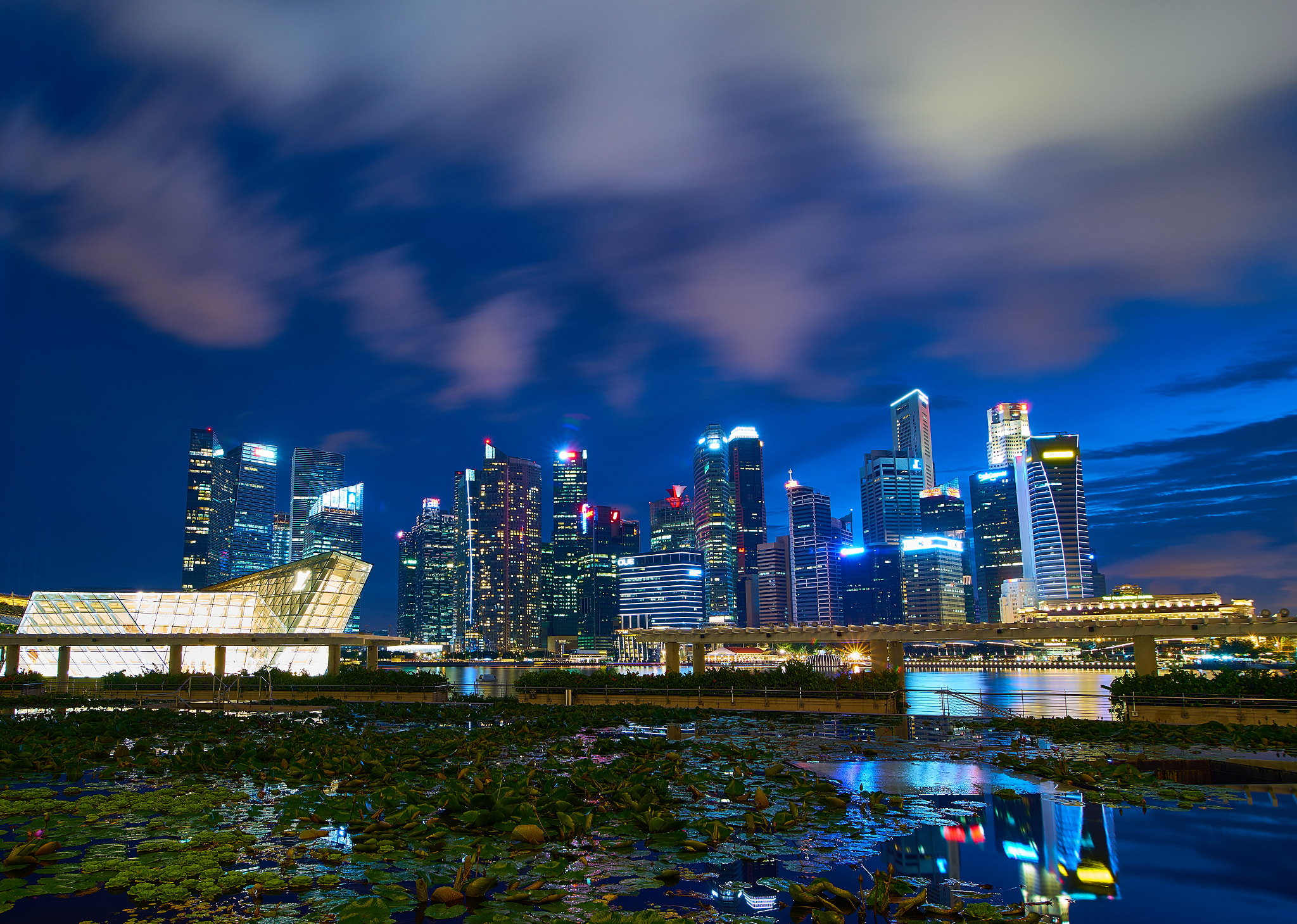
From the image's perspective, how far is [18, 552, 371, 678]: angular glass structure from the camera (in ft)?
225

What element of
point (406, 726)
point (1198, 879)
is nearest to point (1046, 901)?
point (1198, 879)

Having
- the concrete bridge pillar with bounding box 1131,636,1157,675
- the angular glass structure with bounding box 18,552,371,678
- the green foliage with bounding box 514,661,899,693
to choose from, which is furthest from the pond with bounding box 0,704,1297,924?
the angular glass structure with bounding box 18,552,371,678

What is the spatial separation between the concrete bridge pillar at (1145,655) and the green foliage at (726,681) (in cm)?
1102

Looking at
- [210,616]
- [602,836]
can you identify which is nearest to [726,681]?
[602,836]

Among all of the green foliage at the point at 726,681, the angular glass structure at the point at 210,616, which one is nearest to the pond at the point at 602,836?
the green foliage at the point at 726,681

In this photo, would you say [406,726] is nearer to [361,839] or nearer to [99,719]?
[99,719]

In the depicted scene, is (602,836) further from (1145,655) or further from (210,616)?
(210,616)

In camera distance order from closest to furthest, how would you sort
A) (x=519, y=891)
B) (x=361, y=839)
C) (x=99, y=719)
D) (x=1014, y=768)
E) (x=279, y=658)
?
(x=519, y=891), (x=361, y=839), (x=1014, y=768), (x=99, y=719), (x=279, y=658)

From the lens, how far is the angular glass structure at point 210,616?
225 ft

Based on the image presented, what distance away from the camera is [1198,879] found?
10.5 meters

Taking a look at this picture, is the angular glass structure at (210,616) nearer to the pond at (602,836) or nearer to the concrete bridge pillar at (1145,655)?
the pond at (602,836)

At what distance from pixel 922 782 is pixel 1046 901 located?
7524 mm

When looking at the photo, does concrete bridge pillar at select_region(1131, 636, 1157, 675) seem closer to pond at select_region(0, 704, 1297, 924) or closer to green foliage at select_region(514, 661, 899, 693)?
green foliage at select_region(514, 661, 899, 693)

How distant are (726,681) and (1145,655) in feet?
64.8
